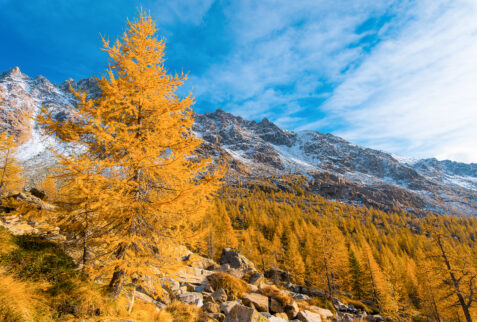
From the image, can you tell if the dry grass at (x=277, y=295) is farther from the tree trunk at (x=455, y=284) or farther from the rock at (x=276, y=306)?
the tree trunk at (x=455, y=284)

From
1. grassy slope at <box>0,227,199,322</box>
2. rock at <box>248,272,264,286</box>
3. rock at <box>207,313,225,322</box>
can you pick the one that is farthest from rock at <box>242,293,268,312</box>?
grassy slope at <box>0,227,199,322</box>

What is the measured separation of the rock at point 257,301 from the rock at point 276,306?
1.39 feet

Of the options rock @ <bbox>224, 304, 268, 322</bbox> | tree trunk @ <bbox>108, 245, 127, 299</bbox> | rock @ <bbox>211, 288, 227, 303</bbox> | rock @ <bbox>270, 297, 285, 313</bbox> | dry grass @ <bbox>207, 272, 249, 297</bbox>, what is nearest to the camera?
tree trunk @ <bbox>108, 245, 127, 299</bbox>

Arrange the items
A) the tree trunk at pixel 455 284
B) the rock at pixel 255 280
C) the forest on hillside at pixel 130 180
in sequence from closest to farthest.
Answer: the forest on hillside at pixel 130 180 < the tree trunk at pixel 455 284 < the rock at pixel 255 280

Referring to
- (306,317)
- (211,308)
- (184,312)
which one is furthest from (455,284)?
(184,312)

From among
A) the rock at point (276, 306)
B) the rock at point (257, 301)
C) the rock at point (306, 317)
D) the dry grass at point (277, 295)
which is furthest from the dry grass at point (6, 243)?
the rock at point (306, 317)

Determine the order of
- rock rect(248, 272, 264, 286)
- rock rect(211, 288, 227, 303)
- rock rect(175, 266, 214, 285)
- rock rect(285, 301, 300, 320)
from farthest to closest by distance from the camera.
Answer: rock rect(248, 272, 264, 286) < rock rect(175, 266, 214, 285) < rock rect(285, 301, 300, 320) < rock rect(211, 288, 227, 303)

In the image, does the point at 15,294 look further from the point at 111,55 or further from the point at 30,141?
the point at 30,141

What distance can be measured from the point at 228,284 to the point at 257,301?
2.33 meters

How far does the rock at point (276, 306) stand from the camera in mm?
11074

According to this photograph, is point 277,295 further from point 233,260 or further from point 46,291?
point 233,260

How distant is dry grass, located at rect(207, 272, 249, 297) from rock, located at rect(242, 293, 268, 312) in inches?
26.3

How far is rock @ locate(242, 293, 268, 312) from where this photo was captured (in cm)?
1068

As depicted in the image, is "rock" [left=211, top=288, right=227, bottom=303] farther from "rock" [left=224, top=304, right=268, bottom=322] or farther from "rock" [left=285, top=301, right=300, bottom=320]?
"rock" [left=224, top=304, right=268, bottom=322]
